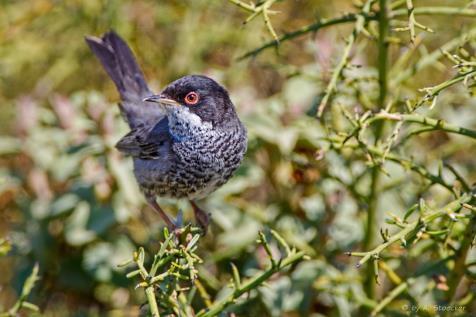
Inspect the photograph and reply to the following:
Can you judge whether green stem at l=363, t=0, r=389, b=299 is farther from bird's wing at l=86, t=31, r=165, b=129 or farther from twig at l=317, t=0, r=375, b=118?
bird's wing at l=86, t=31, r=165, b=129

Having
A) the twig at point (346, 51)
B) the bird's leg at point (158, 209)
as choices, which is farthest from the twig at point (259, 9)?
the bird's leg at point (158, 209)

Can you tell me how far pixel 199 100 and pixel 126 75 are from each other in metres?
0.99

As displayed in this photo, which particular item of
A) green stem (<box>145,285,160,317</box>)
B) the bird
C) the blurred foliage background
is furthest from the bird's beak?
green stem (<box>145,285,160,317</box>)

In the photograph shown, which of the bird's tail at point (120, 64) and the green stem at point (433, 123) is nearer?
the green stem at point (433, 123)

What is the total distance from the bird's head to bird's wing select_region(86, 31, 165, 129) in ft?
2.23

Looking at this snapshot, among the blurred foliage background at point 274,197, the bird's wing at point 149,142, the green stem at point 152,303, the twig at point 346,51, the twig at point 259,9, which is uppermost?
the twig at point 259,9

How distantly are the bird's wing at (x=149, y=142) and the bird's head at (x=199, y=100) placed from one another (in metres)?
0.21

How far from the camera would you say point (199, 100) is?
325 centimetres

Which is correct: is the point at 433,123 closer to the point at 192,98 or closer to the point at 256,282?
the point at 256,282

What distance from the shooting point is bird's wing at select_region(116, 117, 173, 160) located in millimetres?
3447

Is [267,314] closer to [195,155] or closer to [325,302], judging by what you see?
[325,302]

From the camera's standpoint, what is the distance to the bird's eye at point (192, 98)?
3227mm

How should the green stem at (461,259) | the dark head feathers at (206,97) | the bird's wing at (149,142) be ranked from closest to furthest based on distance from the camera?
the green stem at (461,259), the dark head feathers at (206,97), the bird's wing at (149,142)

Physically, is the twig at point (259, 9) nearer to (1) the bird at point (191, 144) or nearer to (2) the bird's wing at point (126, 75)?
(1) the bird at point (191, 144)
